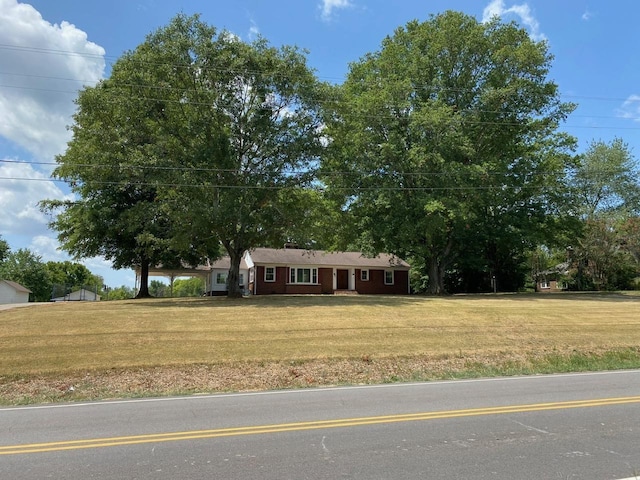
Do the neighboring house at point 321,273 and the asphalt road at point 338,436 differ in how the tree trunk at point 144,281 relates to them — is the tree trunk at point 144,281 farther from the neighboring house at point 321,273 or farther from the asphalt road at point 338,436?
the asphalt road at point 338,436

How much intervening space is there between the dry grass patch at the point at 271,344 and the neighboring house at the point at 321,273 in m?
18.2

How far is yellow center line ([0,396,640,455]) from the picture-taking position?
5977mm

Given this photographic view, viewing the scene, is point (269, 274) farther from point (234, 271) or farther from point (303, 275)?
point (234, 271)

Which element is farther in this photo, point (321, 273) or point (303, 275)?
point (321, 273)

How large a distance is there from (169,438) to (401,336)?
1090cm

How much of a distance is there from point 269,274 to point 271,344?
2640cm

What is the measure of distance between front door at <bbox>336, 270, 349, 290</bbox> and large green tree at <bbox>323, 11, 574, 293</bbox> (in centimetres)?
943

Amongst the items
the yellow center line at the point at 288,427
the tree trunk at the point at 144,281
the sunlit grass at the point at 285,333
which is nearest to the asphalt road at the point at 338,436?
the yellow center line at the point at 288,427

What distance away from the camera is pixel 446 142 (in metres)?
29.9

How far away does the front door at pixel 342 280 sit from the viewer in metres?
43.7

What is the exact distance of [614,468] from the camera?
498cm

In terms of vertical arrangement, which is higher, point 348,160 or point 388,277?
point 348,160

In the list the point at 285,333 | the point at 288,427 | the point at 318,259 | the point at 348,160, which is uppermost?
the point at 348,160

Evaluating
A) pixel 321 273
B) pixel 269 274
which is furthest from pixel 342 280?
pixel 269 274
